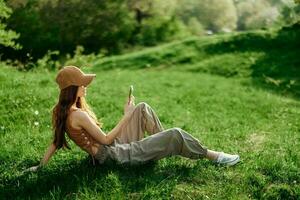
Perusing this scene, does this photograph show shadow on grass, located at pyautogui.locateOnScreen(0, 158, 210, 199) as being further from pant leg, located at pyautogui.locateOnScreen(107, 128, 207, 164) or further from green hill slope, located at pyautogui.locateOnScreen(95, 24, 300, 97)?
green hill slope, located at pyautogui.locateOnScreen(95, 24, 300, 97)

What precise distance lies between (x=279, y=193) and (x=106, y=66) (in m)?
18.9

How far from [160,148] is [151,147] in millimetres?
130

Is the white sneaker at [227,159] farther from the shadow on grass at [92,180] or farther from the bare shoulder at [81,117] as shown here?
the bare shoulder at [81,117]

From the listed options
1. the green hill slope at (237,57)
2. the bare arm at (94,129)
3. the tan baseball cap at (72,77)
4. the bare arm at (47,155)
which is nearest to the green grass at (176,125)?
the bare arm at (47,155)

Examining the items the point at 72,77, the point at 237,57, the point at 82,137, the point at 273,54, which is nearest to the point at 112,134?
the point at 82,137

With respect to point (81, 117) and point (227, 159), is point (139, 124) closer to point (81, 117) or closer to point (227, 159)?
point (81, 117)

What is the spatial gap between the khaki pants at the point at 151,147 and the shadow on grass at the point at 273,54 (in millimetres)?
10432

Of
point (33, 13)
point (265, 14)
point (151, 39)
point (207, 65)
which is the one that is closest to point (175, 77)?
point (207, 65)

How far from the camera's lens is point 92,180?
7449 millimetres

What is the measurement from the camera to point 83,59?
20.9m

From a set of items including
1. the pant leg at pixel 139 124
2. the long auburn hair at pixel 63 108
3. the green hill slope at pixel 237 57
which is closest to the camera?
the long auburn hair at pixel 63 108

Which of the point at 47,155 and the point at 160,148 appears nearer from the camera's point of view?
the point at 160,148

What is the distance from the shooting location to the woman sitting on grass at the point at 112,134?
7602 millimetres

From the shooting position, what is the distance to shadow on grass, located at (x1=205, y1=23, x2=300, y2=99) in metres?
19.2
